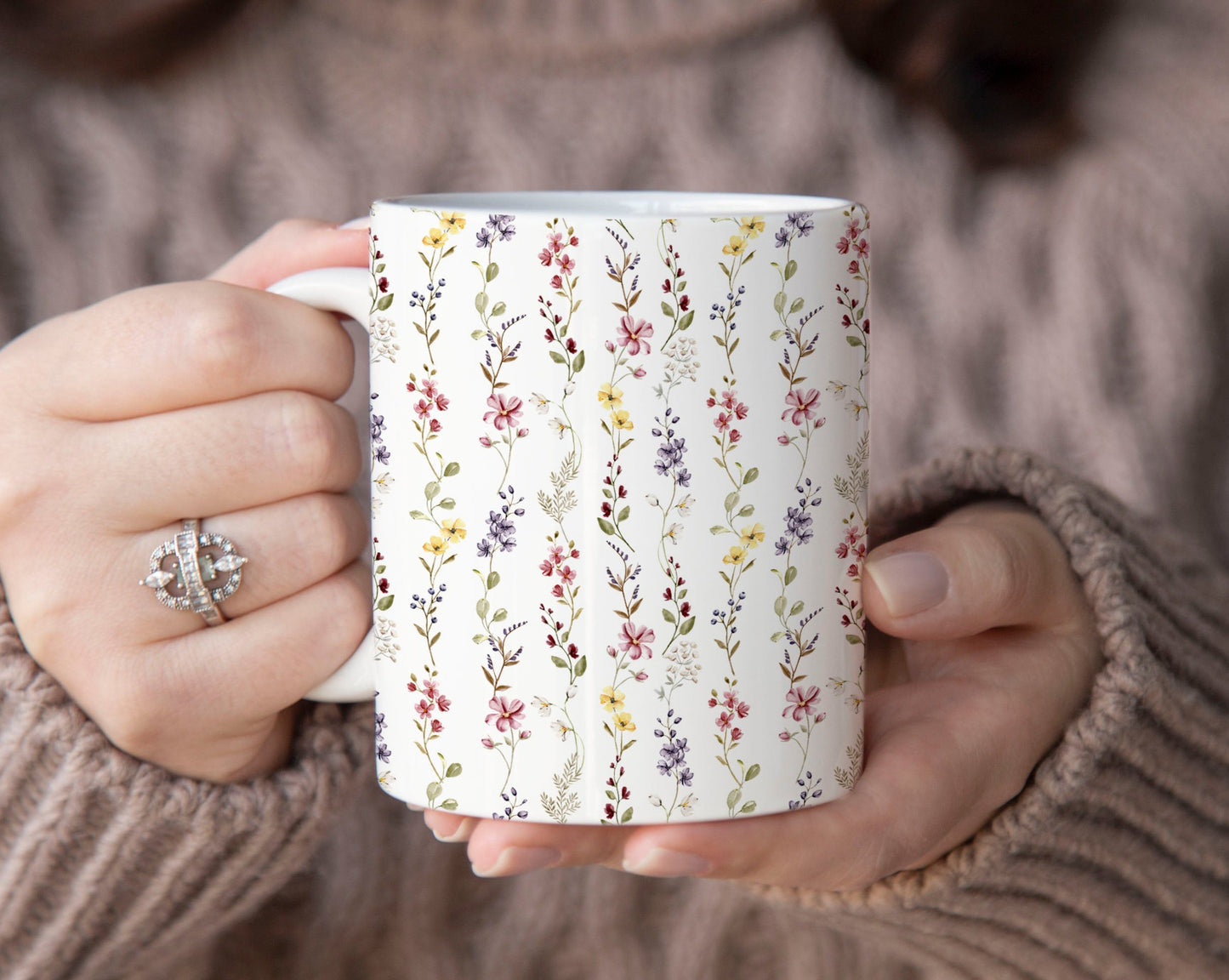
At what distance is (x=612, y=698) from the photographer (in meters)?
0.55

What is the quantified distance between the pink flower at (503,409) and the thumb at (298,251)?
0.21 m

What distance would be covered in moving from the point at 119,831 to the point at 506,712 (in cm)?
34

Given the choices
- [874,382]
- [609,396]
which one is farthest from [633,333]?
[874,382]

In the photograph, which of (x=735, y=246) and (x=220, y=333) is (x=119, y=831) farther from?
(x=735, y=246)

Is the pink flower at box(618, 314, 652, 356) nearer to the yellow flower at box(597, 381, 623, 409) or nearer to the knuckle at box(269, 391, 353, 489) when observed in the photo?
the yellow flower at box(597, 381, 623, 409)

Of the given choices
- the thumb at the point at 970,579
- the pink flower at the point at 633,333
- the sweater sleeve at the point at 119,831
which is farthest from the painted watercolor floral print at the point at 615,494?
the sweater sleeve at the point at 119,831

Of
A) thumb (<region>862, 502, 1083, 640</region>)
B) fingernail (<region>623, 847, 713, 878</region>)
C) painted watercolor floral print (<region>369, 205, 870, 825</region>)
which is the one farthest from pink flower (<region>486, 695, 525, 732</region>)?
thumb (<region>862, 502, 1083, 640</region>)

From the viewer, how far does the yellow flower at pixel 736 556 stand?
1.81 feet

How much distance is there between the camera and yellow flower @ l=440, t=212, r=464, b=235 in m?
0.54

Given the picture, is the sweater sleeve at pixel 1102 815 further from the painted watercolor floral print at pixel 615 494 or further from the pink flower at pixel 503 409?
the pink flower at pixel 503 409

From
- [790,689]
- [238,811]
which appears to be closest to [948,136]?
[790,689]

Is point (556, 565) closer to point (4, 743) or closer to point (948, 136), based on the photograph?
point (4, 743)

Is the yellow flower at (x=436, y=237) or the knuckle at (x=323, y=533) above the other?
the yellow flower at (x=436, y=237)

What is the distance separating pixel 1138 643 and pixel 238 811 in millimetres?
601
